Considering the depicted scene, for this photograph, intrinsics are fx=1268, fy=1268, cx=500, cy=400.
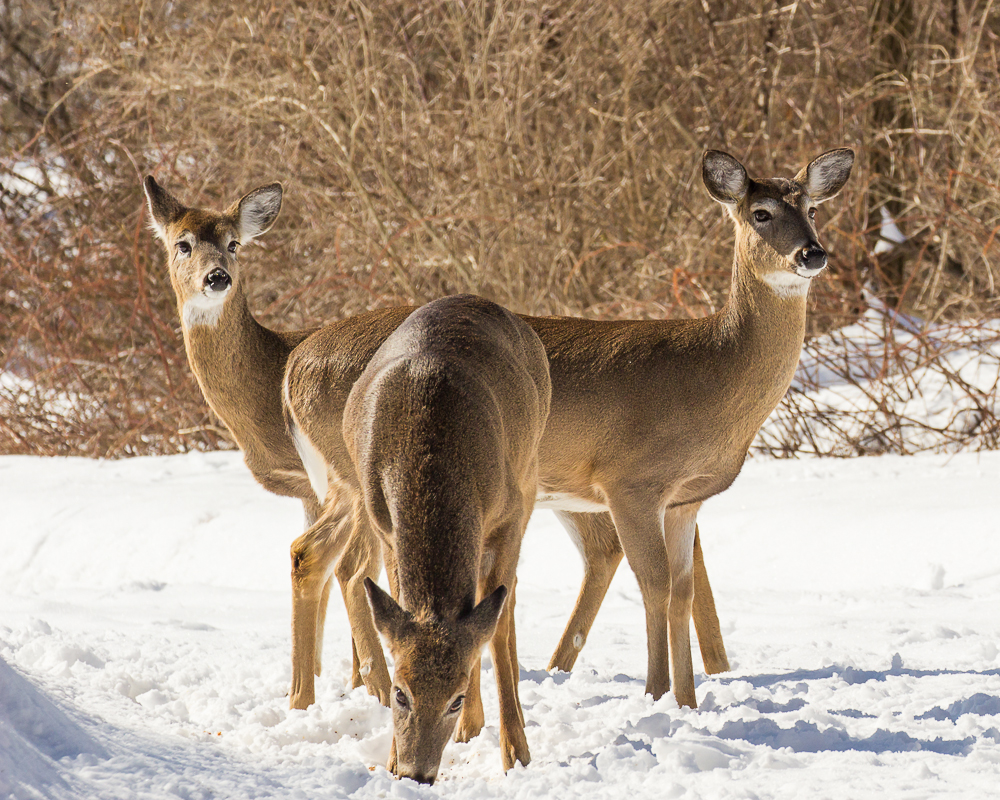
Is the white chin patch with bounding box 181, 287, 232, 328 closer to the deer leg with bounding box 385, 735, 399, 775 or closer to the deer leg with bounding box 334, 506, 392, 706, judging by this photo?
the deer leg with bounding box 334, 506, 392, 706

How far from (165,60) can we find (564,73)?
11.3ft

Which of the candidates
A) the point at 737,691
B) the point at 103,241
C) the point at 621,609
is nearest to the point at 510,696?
the point at 737,691

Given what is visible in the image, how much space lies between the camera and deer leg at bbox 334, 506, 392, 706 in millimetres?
4883

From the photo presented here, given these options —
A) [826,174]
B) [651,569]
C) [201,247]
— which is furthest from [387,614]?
[826,174]

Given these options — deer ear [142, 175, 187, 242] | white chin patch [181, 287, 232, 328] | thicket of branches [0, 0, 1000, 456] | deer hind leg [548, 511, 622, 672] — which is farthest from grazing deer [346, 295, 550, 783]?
thicket of branches [0, 0, 1000, 456]

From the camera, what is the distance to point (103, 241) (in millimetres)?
11969

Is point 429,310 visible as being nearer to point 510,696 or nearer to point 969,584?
point 510,696

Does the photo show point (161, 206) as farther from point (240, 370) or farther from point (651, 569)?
point (651, 569)

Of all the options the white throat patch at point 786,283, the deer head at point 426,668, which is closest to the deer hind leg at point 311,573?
the deer head at point 426,668

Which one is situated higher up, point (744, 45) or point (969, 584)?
point (744, 45)

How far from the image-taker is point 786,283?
205 inches

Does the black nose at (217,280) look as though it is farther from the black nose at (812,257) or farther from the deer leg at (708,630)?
the black nose at (812,257)

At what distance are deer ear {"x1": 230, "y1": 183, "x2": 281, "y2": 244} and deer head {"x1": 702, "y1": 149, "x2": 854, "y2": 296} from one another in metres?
2.07

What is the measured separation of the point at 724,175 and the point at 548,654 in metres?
2.31
